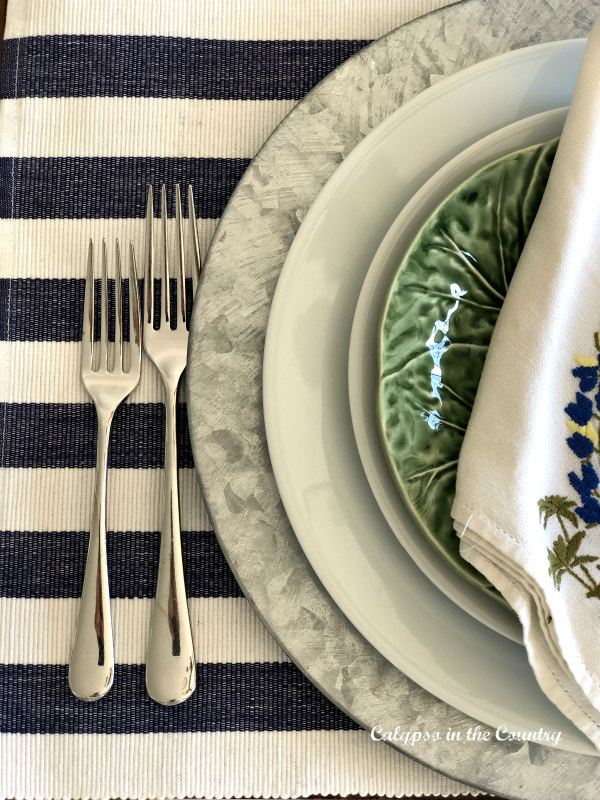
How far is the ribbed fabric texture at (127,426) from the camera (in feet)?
1.36

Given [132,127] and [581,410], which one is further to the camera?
[132,127]

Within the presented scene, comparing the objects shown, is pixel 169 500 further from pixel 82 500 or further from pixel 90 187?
pixel 90 187

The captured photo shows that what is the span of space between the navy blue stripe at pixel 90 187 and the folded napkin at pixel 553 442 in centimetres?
23

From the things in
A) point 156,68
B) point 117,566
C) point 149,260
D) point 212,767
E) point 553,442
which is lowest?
point 212,767

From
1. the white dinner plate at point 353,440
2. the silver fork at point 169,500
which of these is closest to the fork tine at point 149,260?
the silver fork at point 169,500

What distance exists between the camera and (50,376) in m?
0.45

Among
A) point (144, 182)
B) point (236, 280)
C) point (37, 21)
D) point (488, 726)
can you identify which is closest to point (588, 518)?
point (488, 726)

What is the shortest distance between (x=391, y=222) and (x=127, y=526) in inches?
10.6

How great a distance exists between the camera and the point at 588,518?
1.20ft

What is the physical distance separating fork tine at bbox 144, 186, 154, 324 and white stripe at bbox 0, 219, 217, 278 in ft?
0.03

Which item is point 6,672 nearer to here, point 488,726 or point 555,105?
point 488,726

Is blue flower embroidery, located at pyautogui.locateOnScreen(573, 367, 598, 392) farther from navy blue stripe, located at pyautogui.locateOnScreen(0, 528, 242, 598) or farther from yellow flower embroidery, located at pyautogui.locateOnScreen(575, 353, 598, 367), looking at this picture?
navy blue stripe, located at pyautogui.locateOnScreen(0, 528, 242, 598)

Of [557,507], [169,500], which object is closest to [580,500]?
[557,507]

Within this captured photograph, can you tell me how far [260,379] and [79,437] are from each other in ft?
0.45
